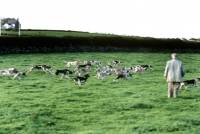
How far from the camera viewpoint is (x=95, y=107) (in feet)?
55.4

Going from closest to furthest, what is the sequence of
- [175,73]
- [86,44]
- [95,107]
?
[95,107]
[175,73]
[86,44]

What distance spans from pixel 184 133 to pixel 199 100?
5724 mm

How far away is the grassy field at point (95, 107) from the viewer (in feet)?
45.1

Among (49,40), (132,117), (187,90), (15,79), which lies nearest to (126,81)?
(187,90)

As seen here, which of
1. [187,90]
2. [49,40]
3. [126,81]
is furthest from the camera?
[49,40]

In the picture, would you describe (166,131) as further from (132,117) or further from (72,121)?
(72,121)

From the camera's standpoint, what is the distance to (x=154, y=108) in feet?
55.0

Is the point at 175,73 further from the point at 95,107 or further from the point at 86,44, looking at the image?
the point at 86,44

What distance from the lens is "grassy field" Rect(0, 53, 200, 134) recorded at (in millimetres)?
13734

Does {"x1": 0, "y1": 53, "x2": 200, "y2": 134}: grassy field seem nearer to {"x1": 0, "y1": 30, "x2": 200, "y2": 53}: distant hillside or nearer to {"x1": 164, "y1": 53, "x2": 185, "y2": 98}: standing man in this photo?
{"x1": 164, "y1": 53, "x2": 185, "y2": 98}: standing man

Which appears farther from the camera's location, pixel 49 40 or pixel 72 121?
pixel 49 40

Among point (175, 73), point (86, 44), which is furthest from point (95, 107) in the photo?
point (86, 44)

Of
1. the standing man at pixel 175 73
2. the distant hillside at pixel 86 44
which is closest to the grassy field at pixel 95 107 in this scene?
the standing man at pixel 175 73

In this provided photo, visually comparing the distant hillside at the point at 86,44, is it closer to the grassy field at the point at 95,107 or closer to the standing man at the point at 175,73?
the grassy field at the point at 95,107
